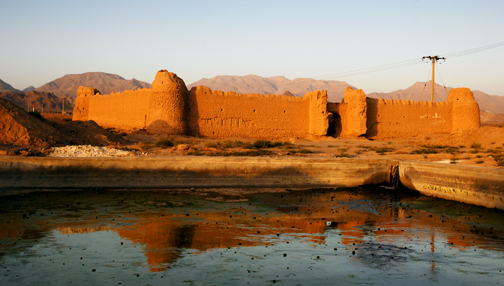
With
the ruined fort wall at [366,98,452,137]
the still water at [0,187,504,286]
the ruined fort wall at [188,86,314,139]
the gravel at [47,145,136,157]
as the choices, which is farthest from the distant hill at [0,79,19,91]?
the still water at [0,187,504,286]

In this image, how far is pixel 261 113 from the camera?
23.7 m

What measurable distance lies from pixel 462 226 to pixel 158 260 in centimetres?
628

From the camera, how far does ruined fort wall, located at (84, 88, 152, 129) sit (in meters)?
23.0

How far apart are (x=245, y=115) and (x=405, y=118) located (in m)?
11.6

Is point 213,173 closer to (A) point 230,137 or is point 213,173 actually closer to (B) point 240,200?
(B) point 240,200

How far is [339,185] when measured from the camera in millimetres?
12797

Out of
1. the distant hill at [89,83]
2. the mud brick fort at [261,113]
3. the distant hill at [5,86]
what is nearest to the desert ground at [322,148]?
the mud brick fort at [261,113]

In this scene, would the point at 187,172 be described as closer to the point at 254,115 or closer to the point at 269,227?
the point at 269,227

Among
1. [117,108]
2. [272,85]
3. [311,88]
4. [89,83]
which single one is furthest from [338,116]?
[272,85]

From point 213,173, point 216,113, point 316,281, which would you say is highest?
point 216,113

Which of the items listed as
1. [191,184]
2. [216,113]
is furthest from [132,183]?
[216,113]

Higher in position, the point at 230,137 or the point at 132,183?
the point at 230,137

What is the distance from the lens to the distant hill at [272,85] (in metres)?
145

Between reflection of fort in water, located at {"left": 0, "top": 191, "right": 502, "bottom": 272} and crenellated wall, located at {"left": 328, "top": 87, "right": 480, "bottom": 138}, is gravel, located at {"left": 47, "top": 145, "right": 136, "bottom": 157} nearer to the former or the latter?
reflection of fort in water, located at {"left": 0, "top": 191, "right": 502, "bottom": 272}
